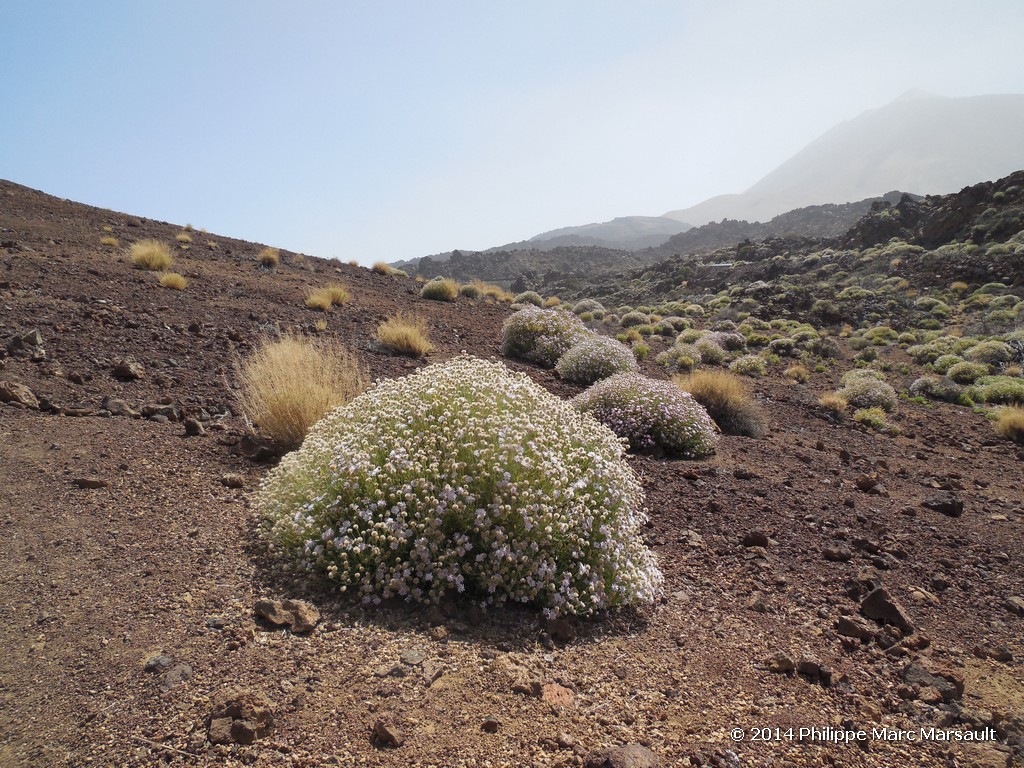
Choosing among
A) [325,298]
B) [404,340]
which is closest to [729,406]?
[404,340]

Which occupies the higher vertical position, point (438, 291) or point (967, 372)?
point (438, 291)

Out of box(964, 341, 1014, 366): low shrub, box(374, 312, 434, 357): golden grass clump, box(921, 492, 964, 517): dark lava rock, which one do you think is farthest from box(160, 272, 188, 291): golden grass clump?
box(964, 341, 1014, 366): low shrub

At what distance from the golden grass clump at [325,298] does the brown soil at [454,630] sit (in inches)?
186

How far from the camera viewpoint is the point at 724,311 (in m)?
27.4

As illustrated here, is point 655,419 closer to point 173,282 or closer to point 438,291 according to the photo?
point 173,282

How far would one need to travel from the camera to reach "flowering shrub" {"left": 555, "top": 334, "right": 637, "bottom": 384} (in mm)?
9305

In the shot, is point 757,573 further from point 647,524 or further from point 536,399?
point 536,399

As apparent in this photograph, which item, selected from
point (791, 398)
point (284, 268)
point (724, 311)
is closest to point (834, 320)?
point (724, 311)

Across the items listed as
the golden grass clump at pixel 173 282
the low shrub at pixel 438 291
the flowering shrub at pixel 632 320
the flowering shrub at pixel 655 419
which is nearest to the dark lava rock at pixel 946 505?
the flowering shrub at pixel 655 419

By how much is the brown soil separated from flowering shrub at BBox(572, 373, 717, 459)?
497 mm

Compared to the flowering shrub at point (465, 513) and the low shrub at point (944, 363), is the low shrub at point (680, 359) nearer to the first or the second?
the low shrub at point (944, 363)

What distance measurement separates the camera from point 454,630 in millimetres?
2895

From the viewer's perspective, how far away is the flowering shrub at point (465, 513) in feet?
9.98

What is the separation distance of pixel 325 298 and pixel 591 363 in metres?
5.57
